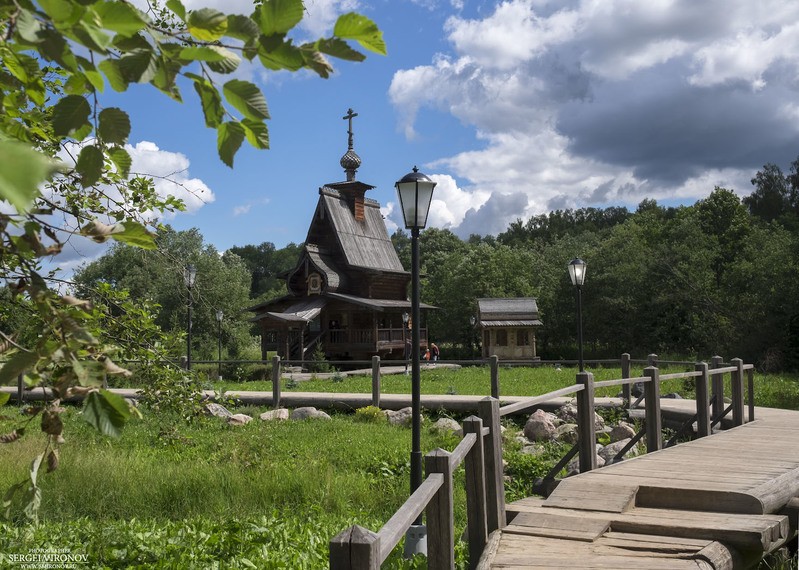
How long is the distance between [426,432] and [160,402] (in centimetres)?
987

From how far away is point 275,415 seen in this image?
16562mm

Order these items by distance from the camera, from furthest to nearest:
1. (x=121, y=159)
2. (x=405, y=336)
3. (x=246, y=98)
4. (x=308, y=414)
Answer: (x=405, y=336) < (x=308, y=414) < (x=121, y=159) < (x=246, y=98)

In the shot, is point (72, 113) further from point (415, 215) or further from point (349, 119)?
point (349, 119)

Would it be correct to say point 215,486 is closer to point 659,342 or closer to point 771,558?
point 771,558

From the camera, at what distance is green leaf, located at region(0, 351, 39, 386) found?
5.08 feet

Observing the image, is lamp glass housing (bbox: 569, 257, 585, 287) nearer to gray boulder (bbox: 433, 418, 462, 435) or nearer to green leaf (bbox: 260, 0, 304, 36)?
gray boulder (bbox: 433, 418, 462, 435)

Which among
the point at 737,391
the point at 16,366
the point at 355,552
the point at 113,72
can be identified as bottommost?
the point at 737,391

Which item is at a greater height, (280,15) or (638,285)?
(638,285)

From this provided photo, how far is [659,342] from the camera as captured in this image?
1503 inches

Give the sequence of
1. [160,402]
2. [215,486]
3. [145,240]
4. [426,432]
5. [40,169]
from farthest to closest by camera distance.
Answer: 1. [426,432]
2. [215,486]
3. [160,402]
4. [145,240]
5. [40,169]

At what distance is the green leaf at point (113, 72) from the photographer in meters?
1.45

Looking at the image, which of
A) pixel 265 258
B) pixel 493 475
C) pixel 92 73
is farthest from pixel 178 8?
pixel 265 258

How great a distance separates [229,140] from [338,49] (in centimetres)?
32

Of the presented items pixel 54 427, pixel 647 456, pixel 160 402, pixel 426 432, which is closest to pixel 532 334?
pixel 426 432
